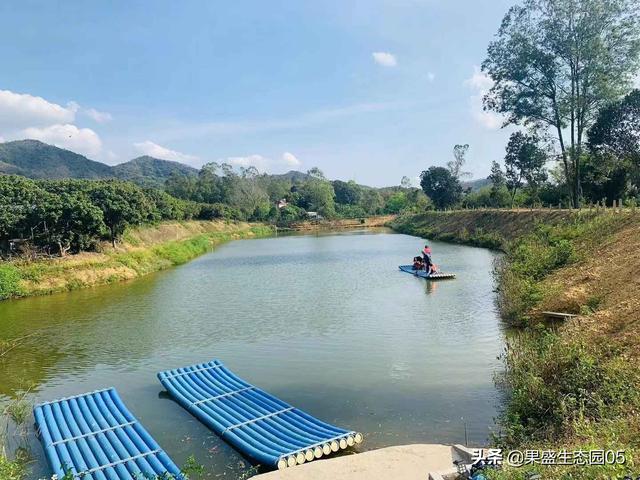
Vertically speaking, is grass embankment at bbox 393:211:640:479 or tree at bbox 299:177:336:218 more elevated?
tree at bbox 299:177:336:218

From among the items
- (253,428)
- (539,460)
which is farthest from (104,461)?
(539,460)

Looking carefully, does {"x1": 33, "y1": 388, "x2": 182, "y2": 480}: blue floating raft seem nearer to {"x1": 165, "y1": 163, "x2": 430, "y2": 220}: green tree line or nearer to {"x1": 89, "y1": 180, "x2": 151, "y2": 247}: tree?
{"x1": 89, "y1": 180, "x2": 151, "y2": 247}: tree

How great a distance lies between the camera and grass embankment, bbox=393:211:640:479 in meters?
6.56

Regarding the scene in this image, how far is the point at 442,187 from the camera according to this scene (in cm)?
8075

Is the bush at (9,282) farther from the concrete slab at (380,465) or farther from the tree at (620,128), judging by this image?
the tree at (620,128)

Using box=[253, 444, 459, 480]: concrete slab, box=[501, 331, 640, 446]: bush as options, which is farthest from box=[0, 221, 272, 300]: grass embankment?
box=[501, 331, 640, 446]: bush

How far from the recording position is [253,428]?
32.3ft

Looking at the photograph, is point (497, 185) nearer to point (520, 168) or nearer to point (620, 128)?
point (520, 168)

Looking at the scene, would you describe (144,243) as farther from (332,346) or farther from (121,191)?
(332,346)

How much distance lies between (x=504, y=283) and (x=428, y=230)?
144 ft

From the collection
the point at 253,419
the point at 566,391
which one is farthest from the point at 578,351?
the point at 253,419

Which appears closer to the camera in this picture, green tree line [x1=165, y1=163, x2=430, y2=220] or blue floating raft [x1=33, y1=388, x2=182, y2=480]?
blue floating raft [x1=33, y1=388, x2=182, y2=480]

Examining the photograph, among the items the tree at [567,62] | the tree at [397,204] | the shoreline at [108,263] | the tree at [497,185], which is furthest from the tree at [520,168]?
the tree at [397,204]

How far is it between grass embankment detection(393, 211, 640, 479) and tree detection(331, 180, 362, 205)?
116242 millimetres
